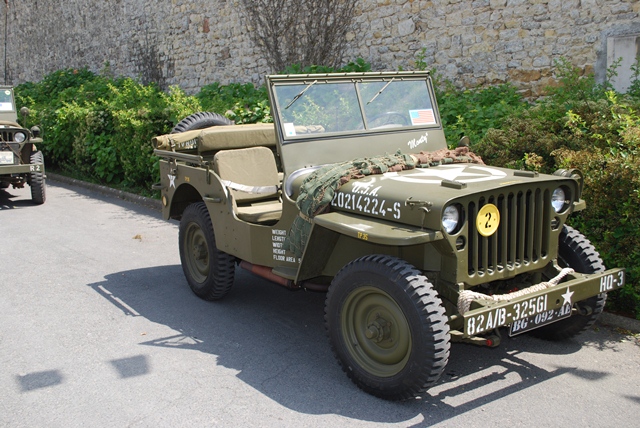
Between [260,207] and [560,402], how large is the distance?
2796 millimetres

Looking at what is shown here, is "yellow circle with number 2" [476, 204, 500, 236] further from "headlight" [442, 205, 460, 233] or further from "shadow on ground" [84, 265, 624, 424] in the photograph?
"shadow on ground" [84, 265, 624, 424]

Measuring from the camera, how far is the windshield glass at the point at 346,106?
4867 mm

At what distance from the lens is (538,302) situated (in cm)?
379

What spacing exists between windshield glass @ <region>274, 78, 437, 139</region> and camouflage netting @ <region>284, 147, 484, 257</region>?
0.44 meters

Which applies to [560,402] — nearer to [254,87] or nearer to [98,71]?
[254,87]

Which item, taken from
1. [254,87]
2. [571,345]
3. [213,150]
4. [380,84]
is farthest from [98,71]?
[571,345]

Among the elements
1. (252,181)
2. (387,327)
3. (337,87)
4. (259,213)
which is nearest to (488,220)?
(387,327)

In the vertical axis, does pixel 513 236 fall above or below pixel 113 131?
below

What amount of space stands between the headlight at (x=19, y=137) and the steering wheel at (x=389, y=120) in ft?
27.1

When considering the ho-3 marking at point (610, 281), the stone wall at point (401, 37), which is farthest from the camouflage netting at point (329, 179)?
the stone wall at point (401, 37)

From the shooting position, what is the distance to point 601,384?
4.05 meters

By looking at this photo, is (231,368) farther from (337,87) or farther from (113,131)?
(113,131)

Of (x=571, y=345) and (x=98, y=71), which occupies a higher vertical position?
(x=98, y=71)

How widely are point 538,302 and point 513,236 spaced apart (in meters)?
0.41
